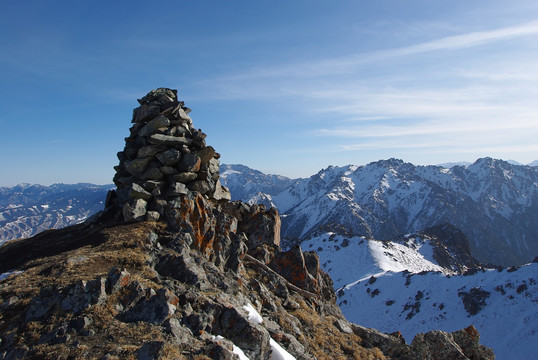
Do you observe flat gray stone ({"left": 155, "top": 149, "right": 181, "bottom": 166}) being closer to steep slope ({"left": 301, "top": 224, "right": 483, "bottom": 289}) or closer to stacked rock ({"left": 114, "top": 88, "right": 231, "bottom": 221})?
stacked rock ({"left": 114, "top": 88, "right": 231, "bottom": 221})

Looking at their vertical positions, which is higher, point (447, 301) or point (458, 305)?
point (458, 305)

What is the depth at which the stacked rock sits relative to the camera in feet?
74.5

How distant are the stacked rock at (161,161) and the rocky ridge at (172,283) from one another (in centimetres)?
9

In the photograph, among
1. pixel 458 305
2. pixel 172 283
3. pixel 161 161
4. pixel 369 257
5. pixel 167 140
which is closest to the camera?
pixel 172 283

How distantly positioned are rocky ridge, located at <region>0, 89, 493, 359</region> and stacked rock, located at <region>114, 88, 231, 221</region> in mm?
86

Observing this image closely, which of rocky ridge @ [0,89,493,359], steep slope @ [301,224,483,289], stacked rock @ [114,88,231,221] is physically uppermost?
stacked rock @ [114,88,231,221]

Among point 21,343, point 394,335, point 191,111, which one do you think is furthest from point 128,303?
point 191,111

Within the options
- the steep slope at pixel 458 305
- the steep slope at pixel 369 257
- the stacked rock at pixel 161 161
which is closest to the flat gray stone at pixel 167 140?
the stacked rock at pixel 161 161

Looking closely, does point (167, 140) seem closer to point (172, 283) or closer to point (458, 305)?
point (172, 283)

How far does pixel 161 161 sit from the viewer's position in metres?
24.8

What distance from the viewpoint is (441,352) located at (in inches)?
795

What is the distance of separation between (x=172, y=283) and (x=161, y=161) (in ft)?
38.9

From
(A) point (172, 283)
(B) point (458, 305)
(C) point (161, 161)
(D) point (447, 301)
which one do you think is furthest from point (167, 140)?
(D) point (447, 301)

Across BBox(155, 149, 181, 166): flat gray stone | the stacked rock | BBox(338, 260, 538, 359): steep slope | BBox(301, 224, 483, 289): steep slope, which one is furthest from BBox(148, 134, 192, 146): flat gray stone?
BBox(301, 224, 483, 289): steep slope
